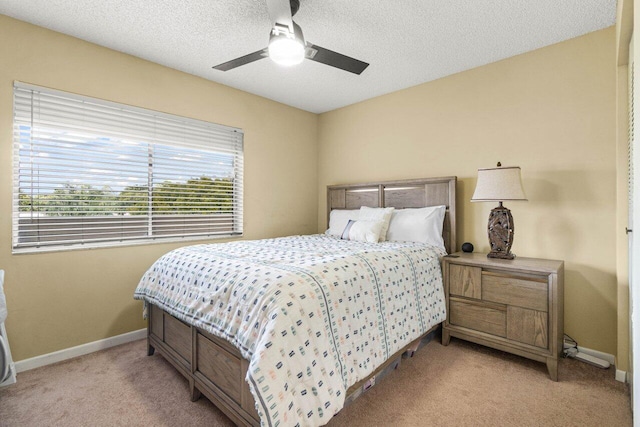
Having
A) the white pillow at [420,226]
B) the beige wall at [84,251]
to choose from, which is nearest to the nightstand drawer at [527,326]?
the white pillow at [420,226]

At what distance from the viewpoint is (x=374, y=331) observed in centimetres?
185

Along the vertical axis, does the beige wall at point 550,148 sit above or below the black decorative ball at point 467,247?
above

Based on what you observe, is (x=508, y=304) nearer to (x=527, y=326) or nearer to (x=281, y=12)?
(x=527, y=326)

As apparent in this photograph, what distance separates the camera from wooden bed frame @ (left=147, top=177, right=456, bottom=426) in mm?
1535

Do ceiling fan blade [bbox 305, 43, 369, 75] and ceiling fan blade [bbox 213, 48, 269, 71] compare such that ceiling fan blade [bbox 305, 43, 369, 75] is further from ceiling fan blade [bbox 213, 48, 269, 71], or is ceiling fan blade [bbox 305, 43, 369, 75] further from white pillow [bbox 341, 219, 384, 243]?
white pillow [bbox 341, 219, 384, 243]

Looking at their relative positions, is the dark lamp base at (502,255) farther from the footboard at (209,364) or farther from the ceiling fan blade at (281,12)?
the ceiling fan blade at (281,12)

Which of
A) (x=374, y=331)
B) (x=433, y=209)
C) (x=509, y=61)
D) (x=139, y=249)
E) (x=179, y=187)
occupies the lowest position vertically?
(x=374, y=331)

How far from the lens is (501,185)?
94.1 inches

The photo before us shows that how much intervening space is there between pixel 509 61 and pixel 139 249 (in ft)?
Answer: 12.5

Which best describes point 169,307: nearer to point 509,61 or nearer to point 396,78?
point 396,78

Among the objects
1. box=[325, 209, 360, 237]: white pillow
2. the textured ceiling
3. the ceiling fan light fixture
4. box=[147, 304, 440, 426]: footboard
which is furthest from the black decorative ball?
the ceiling fan light fixture

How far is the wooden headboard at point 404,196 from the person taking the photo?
2.99 m

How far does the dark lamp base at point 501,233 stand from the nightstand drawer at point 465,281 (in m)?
0.25

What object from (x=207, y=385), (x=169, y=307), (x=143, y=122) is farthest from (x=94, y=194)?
(x=207, y=385)
